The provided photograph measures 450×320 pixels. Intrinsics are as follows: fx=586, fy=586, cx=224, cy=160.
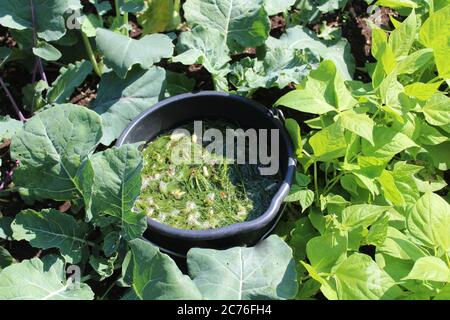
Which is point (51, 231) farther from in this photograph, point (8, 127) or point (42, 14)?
point (42, 14)

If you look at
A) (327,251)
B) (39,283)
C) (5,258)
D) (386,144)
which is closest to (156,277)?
(39,283)

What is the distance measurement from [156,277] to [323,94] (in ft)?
2.72

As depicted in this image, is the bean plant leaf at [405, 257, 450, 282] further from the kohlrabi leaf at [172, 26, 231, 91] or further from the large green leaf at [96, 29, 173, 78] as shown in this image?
the large green leaf at [96, 29, 173, 78]

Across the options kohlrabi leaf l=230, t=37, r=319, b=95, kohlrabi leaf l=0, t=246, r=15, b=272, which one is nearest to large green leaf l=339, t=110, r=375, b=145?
kohlrabi leaf l=230, t=37, r=319, b=95

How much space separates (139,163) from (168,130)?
48 centimetres

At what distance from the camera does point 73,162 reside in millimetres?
1930

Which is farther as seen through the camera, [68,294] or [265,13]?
[265,13]

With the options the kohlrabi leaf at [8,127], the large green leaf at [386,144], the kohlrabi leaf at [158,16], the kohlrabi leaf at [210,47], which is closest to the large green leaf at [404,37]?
the large green leaf at [386,144]

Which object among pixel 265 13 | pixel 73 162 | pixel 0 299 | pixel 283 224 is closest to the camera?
pixel 0 299

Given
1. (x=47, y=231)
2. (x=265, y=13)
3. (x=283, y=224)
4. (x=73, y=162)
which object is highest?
(x=265, y=13)

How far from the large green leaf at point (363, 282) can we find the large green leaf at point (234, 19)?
1.04m

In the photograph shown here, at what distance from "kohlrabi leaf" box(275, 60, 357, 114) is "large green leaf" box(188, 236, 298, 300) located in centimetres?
48

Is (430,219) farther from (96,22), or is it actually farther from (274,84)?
(96,22)
